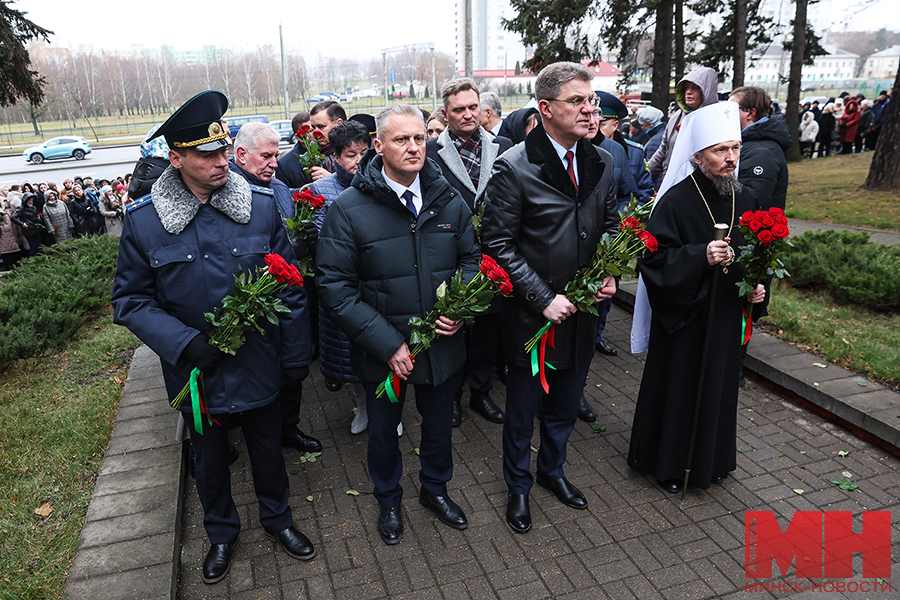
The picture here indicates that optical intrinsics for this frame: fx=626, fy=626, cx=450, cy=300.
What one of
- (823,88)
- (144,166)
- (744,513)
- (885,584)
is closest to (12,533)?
(144,166)

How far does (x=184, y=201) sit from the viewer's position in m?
3.01

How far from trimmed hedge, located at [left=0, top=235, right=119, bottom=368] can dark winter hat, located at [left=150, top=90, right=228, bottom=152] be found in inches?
161

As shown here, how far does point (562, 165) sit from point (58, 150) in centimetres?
4030

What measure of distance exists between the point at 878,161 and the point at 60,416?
14951mm

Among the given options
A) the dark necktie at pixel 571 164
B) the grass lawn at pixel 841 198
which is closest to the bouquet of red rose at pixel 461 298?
the dark necktie at pixel 571 164

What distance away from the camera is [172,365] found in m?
3.02

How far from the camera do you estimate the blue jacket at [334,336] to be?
4.47m

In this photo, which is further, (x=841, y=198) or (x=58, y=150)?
(x=58, y=150)

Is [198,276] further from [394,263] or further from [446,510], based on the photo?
[446,510]

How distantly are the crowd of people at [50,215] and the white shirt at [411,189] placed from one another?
36.6 feet

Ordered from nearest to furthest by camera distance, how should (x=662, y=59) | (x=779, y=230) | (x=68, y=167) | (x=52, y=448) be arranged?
(x=779, y=230), (x=52, y=448), (x=662, y=59), (x=68, y=167)

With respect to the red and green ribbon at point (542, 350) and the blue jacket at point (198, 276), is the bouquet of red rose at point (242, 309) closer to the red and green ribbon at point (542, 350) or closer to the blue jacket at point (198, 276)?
the blue jacket at point (198, 276)

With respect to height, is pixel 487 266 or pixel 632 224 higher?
pixel 632 224

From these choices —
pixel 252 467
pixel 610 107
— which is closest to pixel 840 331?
pixel 610 107
